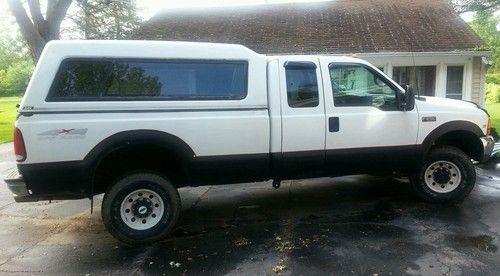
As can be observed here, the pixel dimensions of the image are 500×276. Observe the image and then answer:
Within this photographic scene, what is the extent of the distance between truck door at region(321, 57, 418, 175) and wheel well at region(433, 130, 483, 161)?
68 cm

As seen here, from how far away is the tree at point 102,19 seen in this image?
1582cm

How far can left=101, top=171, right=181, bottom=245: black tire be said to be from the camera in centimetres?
464

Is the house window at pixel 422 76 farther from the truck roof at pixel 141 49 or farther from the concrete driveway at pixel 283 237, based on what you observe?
the truck roof at pixel 141 49

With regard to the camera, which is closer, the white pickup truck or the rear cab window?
the white pickup truck

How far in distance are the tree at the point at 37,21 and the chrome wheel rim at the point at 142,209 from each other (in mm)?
9697

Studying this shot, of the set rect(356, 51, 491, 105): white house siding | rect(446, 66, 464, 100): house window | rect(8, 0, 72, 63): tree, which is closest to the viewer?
rect(8, 0, 72, 63): tree

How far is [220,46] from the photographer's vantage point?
5.00 metres

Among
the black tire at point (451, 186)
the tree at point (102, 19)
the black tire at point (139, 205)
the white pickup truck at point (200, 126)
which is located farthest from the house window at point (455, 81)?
the black tire at point (139, 205)

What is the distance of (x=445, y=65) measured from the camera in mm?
14047

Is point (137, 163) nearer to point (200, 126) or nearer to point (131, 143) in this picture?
point (131, 143)

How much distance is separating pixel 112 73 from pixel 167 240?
6.50 feet

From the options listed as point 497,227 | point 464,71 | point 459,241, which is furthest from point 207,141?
point 464,71

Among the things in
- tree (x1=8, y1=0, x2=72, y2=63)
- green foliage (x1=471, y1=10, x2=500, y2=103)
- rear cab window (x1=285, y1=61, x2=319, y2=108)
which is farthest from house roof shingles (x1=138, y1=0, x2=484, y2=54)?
green foliage (x1=471, y1=10, x2=500, y2=103)

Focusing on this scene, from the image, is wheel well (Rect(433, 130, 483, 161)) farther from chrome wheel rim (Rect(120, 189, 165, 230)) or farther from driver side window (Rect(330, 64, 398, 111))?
chrome wheel rim (Rect(120, 189, 165, 230))
